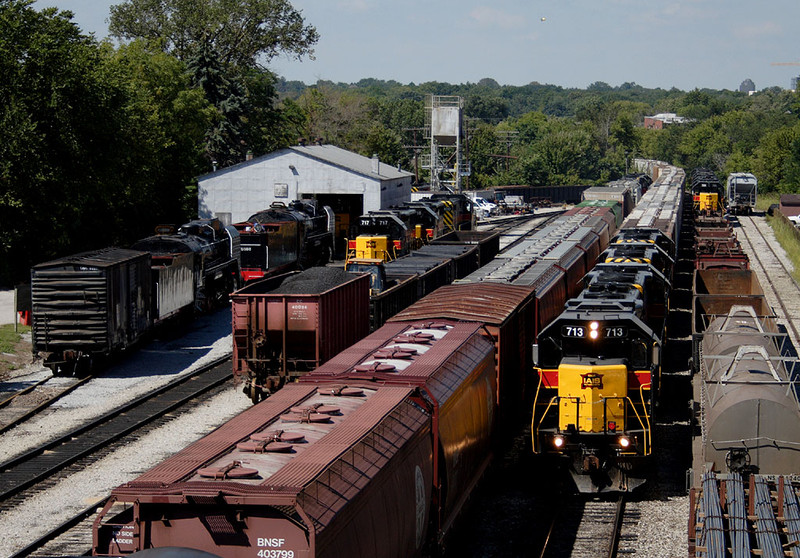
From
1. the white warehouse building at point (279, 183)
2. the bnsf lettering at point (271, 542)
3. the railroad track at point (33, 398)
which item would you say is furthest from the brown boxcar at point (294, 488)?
the white warehouse building at point (279, 183)

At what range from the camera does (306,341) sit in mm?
20641

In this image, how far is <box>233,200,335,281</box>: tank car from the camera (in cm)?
3725

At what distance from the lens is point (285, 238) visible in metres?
39.4

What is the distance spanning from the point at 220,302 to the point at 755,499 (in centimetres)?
2758

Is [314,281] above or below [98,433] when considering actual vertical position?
above

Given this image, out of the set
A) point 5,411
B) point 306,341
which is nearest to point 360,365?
point 306,341

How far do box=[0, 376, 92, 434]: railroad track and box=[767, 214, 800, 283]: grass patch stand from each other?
3276 centimetres

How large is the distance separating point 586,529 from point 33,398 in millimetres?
14964

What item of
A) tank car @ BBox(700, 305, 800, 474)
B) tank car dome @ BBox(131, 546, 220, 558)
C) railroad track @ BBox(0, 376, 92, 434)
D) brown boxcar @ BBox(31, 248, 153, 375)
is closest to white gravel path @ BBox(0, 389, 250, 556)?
railroad track @ BBox(0, 376, 92, 434)

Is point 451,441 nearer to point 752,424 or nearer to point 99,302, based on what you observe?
point 752,424

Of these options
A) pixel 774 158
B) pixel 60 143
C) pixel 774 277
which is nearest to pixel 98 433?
pixel 60 143

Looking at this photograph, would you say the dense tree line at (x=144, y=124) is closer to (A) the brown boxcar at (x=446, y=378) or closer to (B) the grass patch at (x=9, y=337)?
(B) the grass patch at (x=9, y=337)

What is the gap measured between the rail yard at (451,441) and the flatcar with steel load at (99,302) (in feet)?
3.13

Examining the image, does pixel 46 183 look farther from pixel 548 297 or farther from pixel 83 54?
pixel 548 297
